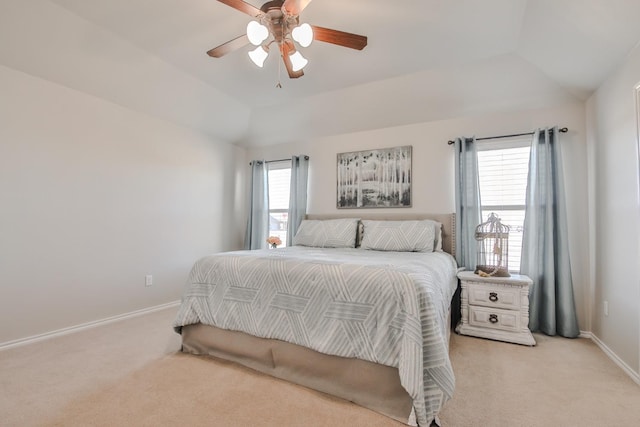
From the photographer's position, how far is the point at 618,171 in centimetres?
228

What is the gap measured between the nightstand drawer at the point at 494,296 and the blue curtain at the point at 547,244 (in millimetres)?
425

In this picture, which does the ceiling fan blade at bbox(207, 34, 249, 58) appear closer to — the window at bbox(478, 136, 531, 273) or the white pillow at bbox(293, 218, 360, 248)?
the white pillow at bbox(293, 218, 360, 248)

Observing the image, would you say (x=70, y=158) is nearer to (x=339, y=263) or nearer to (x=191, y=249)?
(x=191, y=249)

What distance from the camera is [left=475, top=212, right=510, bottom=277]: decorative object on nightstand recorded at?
2844 mm

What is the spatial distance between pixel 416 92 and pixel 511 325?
2.48 metres

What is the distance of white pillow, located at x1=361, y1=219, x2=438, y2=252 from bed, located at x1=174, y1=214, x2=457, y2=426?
102 cm

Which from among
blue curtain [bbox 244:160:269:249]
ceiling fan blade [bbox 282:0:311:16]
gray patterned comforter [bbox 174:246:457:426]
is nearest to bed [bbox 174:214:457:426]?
gray patterned comforter [bbox 174:246:457:426]

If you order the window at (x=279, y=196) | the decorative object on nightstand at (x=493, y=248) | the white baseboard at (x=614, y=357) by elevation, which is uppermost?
the window at (x=279, y=196)

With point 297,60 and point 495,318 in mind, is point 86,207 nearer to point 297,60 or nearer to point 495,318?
point 297,60

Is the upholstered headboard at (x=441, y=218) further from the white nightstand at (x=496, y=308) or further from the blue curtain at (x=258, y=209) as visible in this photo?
the blue curtain at (x=258, y=209)

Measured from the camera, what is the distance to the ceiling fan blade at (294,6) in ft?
5.78

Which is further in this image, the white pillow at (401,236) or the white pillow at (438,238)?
the white pillow at (438,238)

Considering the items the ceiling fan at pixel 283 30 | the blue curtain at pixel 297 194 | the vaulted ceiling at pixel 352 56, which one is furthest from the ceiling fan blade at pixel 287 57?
the blue curtain at pixel 297 194

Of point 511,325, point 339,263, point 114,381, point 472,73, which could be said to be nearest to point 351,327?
point 339,263
